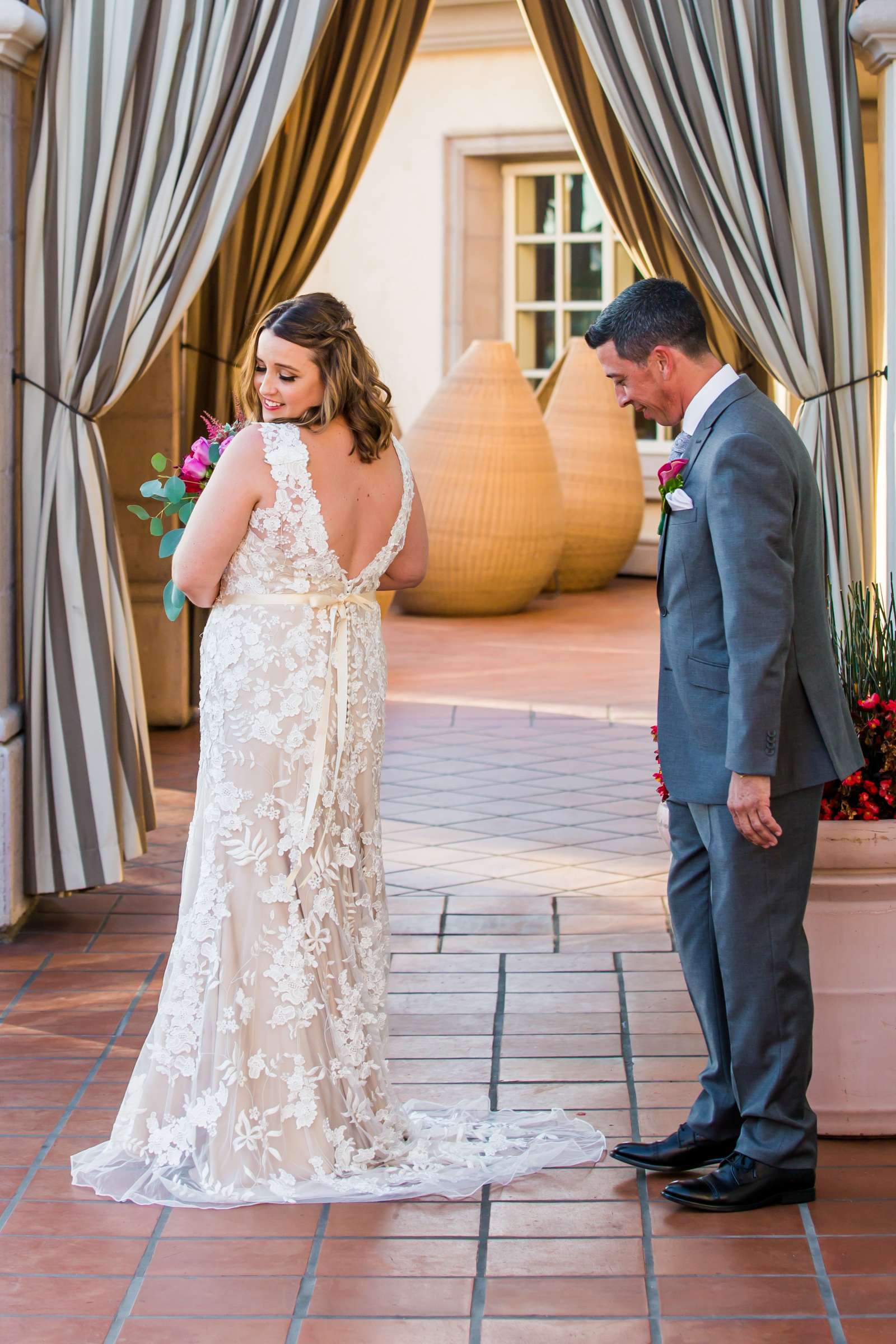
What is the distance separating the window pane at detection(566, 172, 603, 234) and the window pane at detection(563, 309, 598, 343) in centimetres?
63

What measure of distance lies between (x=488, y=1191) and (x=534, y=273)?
1086 cm

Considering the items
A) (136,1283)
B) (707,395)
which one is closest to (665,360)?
(707,395)

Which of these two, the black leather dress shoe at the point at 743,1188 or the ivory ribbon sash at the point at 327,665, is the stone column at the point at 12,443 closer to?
the ivory ribbon sash at the point at 327,665

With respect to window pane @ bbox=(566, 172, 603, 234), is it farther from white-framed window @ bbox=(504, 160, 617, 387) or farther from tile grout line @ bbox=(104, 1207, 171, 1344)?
tile grout line @ bbox=(104, 1207, 171, 1344)

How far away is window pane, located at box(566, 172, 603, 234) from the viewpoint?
1255cm

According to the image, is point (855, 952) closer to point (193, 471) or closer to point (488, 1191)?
point (488, 1191)

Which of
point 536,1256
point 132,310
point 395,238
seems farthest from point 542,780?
point 395,238

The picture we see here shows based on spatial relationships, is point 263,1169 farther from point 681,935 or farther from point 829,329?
point 829,329

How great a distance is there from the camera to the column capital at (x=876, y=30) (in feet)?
13.4

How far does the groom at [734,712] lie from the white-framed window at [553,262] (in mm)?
9809

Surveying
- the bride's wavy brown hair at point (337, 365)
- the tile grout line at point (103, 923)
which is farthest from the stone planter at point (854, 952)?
the tile grout line at point (103, 923)

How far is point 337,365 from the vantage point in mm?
2836

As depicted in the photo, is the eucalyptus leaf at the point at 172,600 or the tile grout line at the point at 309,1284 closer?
the tile grout line at the point at 309,1284

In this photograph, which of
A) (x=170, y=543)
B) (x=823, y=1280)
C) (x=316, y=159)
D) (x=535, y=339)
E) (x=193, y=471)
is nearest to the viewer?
(x=823, y=1280)
